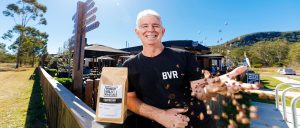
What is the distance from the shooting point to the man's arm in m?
1.32

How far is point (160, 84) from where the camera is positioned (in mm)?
1580

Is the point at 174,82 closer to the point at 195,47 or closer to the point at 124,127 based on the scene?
the point at 124,127

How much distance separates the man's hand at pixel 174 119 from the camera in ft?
4.28

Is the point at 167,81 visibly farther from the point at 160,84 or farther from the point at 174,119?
the point at 174,119

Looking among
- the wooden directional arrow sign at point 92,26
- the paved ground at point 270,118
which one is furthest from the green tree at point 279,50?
the wooden directional arrow sign at point 92,26

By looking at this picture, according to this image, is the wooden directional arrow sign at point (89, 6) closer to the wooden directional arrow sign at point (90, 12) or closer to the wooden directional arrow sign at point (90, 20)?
the wooden directional arrow sign at point (90, 12)

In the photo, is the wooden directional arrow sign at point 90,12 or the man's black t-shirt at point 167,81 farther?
the wooden directional arrow sign at point 90,12

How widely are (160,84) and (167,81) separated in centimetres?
6

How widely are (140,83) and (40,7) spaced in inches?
1643

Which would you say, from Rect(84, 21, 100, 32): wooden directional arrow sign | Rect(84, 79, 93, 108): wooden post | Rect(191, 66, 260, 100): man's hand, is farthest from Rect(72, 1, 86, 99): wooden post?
Rect(191, 66, 260, 100): man's hand

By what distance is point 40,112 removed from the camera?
5.55 metres

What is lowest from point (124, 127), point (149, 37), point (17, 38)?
point (124, 127)

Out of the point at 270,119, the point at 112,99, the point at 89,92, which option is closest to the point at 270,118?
the point at 270,119

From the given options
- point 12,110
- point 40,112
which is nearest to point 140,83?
point 40,112
